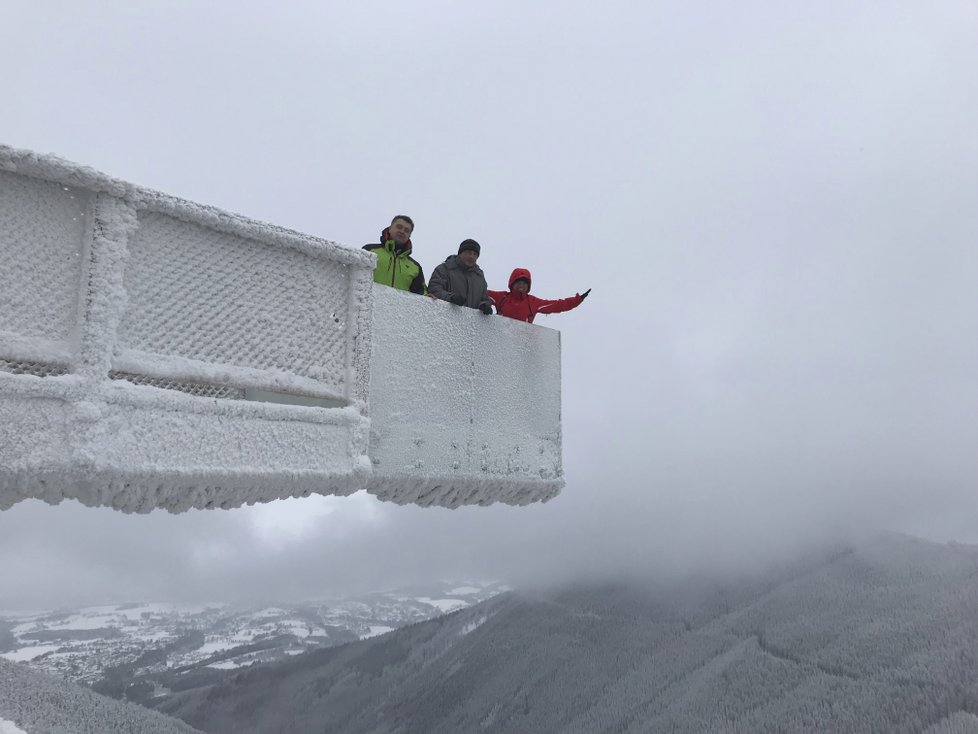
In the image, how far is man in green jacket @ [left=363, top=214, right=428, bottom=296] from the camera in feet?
24.6

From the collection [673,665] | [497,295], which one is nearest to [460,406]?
[497,295]

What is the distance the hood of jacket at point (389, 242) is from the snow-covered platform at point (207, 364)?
42.0 inches

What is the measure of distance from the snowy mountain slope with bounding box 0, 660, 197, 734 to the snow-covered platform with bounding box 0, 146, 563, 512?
2696 centimetres

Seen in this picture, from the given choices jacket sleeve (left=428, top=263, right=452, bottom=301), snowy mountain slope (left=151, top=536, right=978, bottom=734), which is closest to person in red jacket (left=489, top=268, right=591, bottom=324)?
jacket sleeve (left=428, top=263, right=452, bottom=301)

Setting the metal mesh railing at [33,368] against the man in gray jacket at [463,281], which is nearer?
the metal mesh railing at [33,368]

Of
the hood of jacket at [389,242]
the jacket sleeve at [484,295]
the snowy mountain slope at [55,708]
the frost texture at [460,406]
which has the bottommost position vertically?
the snowy mountain slope at [55,708]

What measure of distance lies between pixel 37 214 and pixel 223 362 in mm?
1635

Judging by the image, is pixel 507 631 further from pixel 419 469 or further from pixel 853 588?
pixel 419 469

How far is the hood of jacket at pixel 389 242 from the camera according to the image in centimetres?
769

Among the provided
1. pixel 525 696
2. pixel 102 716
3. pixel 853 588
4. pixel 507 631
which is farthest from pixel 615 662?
pixel 102 716

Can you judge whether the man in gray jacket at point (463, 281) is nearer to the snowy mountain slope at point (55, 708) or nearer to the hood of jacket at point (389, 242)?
the hood of jacket at point (389, 242)

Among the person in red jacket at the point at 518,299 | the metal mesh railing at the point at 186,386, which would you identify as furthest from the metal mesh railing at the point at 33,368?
the person in red jacket at the point at 518,299

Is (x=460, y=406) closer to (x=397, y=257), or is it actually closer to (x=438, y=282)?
(x=438, y=282)

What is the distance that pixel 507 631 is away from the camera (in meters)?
156
